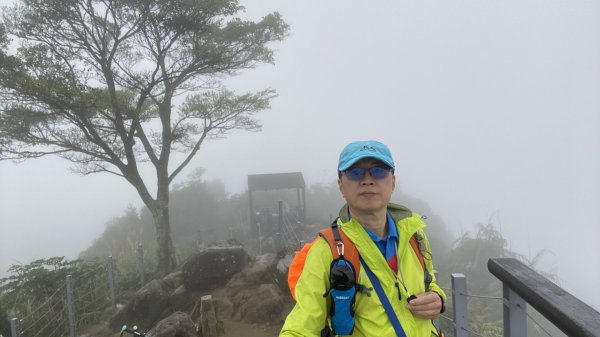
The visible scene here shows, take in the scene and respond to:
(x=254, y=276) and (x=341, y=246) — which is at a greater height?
(x=341, y=246)

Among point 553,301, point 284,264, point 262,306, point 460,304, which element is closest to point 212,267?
point 284,264

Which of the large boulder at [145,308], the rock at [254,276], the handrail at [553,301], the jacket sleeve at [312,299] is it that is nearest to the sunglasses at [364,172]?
the jacket sleeve at [312,299]

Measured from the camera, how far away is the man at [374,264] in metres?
1.51

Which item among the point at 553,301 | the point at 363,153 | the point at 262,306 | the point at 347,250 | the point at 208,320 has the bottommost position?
the point at 262,306

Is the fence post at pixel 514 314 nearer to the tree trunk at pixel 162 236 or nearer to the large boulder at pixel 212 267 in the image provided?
the large boulder at pixel 212 267

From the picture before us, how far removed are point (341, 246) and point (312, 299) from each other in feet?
0.81

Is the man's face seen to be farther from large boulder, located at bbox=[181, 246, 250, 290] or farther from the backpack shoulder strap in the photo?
large boulder, located at bbox=[181, 246, 250, 290]

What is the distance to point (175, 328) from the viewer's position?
5.05 metres

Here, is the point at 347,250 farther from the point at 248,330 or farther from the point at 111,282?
the point at 111,282

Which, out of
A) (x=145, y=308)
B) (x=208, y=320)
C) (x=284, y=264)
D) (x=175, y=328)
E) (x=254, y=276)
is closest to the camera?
(x=175, y=328)

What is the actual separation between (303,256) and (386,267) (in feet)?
1.20

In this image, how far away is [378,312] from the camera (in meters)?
1.55

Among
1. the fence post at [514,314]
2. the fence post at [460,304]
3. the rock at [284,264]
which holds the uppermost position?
the fence post at [514,314]

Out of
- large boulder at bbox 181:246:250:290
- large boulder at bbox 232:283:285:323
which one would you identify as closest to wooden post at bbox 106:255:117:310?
large boulder at bbox 181:246:250:290
